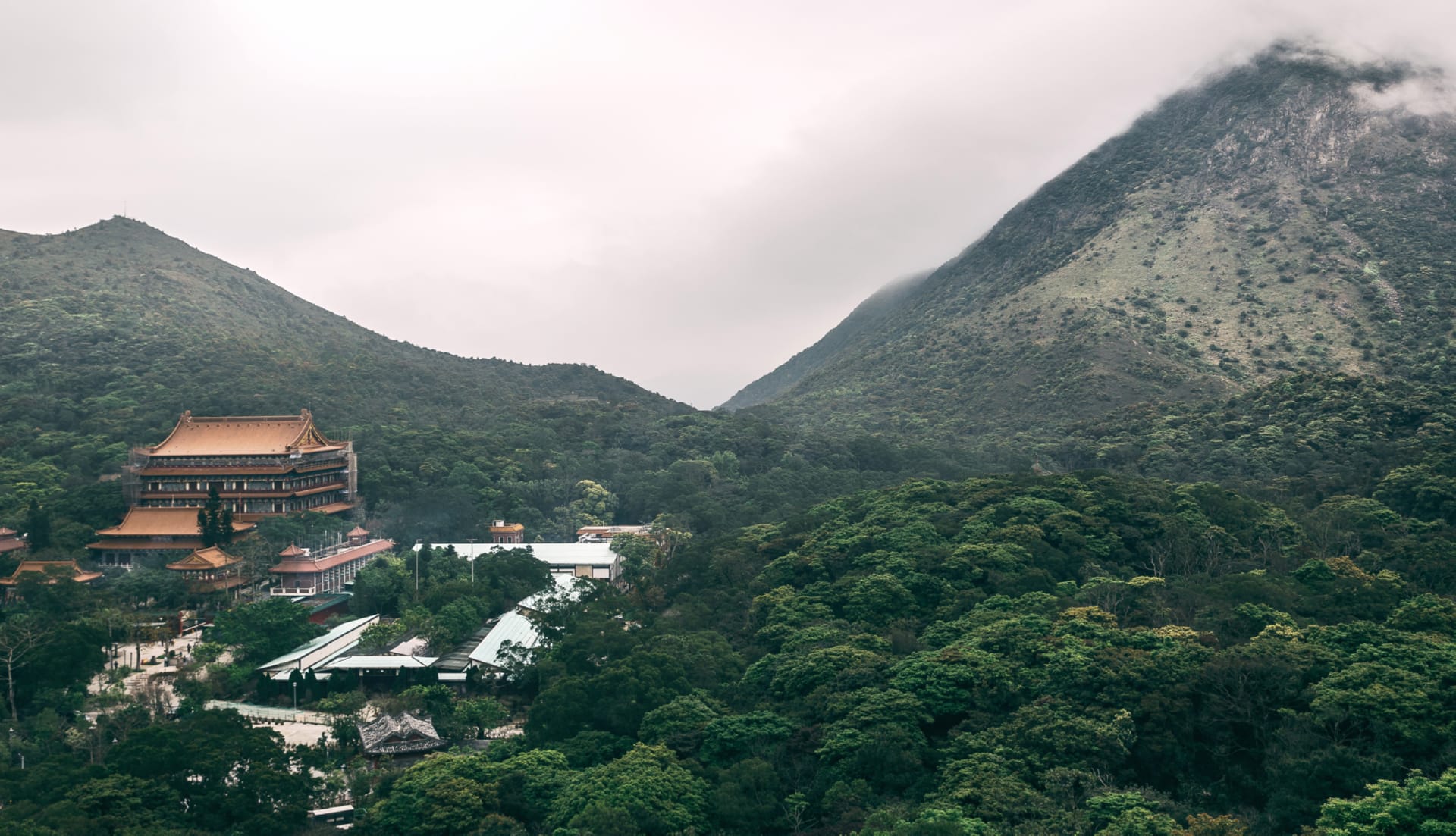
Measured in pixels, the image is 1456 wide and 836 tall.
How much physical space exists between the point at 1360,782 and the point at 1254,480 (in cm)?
3263

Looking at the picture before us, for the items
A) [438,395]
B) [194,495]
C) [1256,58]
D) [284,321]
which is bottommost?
[194,495]

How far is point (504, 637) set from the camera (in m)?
38.4

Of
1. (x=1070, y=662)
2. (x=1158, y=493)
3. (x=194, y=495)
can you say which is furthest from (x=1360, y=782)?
(x=194, y=495)

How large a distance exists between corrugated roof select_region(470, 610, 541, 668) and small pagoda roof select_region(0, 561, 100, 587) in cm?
1571

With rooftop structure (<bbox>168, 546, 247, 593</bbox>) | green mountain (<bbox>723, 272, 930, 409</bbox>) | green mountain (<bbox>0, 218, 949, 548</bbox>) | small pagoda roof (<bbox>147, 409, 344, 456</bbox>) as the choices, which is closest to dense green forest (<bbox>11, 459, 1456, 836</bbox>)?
rooftop structure (<bbox>168, 546, 247, 593</bbox>)

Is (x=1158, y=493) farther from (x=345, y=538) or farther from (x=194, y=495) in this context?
(x=194, y=495)

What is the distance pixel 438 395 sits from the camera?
89.8 metres

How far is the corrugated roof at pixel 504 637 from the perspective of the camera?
118 ft

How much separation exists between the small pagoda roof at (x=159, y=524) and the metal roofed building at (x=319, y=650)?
10.2 meters

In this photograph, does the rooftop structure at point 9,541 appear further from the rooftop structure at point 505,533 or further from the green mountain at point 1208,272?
the green mountain at point 1208,272

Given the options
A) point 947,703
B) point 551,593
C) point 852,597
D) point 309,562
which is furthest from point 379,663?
point 947,703

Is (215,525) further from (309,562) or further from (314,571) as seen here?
(314,571)

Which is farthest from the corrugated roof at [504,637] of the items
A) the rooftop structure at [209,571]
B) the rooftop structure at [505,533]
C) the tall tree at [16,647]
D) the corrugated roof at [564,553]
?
the rooftop structure at [505,533]

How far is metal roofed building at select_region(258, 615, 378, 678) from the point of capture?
36.2 meters
